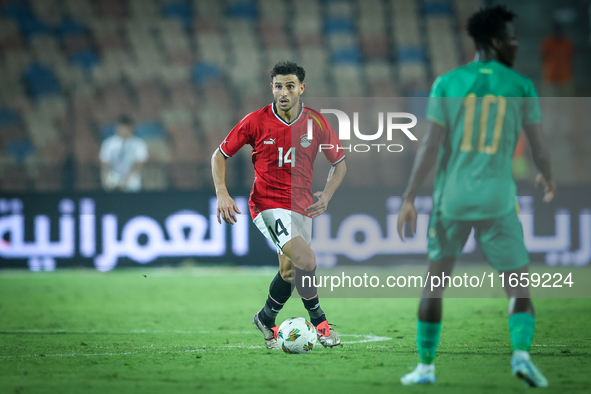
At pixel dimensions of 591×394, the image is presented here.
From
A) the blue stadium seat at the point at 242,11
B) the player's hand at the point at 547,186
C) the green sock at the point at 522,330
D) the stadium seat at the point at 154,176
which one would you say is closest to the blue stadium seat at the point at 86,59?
the blue stadium seat at the point at 242,11

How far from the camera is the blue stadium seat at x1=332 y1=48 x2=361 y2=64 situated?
1711cm

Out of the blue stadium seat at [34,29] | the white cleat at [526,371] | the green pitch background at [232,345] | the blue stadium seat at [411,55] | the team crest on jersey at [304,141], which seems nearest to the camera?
the white cleat at [526,371]

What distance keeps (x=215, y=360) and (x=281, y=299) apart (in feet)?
2.61

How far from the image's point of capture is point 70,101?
16.4 meters

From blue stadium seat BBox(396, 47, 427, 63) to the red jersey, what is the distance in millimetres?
11761

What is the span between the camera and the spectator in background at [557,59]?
15031mm

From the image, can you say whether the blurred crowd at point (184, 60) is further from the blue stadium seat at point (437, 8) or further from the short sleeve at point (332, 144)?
the short sleeve at point (332, 144)

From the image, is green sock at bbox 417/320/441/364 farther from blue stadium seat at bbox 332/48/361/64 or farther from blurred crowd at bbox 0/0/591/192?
blue stadium seat at bbox 332/48/361/64

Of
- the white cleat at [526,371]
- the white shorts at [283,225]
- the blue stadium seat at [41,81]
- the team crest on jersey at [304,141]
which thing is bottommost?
the white cleat at [526,371]

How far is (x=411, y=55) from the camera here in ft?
55.8

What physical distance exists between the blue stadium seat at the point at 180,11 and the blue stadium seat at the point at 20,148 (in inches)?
187

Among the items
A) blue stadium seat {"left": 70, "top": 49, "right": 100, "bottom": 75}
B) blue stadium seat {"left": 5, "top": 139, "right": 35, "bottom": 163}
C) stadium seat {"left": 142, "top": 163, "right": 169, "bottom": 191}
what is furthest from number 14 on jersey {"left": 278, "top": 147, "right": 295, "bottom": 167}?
blue stadium seat {"left": 70, "top": 49, "right": 100, "bottom": 75}

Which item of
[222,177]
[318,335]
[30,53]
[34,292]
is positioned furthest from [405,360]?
[30,53]

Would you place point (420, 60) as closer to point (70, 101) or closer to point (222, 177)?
point (70, 101)
